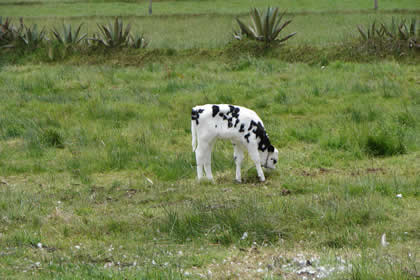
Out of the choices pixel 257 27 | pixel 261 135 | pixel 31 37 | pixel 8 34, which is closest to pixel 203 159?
pixel 261 135

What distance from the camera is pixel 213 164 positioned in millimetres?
9047

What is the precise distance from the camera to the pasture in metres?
5.55

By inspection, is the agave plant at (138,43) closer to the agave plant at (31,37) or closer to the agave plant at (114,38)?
the agave plant at (114,38)

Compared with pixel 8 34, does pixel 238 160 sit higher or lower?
lower

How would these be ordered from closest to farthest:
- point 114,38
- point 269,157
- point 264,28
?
point 269,157 → point 264,28 → point 114,38

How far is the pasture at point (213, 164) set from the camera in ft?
18.2

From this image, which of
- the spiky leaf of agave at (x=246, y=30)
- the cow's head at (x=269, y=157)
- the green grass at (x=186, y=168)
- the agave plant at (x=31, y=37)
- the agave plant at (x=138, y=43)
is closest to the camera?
the green grass at (x=186, y=168)

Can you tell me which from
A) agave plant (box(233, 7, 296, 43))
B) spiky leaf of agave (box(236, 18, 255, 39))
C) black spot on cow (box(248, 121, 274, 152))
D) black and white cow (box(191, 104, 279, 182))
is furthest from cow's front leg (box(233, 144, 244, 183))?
spiky leaf of agave (box(236, 18, 255, 39))

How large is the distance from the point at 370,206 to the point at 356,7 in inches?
974

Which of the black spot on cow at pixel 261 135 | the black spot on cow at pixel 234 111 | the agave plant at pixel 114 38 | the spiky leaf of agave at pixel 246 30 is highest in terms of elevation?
the spiky leaf of agave at pixel 246 30

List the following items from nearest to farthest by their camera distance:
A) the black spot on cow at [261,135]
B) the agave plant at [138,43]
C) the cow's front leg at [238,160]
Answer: the black spot on cow at [261,135] < the cow's front leg at [238,160] < the agave plant at [138,43]

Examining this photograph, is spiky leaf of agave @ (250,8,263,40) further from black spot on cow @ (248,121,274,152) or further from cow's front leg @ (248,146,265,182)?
cow's front leg @ (248,146,265,182)

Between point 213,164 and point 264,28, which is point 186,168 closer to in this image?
point 213,164

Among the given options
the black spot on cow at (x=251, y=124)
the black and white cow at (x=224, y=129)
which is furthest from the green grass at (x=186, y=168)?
the black spot on cow at (x=251, y=124)
